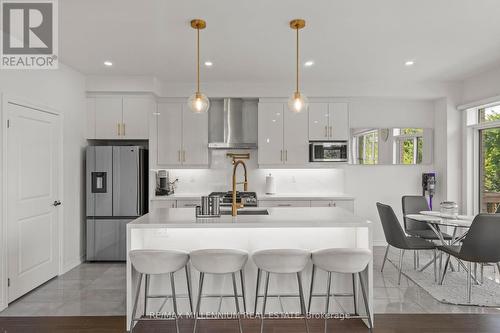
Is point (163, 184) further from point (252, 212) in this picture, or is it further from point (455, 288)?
point (455, 288)

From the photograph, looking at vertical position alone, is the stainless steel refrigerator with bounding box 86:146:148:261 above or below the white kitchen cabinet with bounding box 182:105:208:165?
below

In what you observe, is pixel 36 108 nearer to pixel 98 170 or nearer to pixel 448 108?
pixel 98 170

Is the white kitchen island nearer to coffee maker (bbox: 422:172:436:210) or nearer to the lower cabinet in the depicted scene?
the lower cabinet

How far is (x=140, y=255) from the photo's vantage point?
2.48 metres

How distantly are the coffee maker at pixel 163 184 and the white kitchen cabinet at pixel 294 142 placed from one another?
196 centimetres

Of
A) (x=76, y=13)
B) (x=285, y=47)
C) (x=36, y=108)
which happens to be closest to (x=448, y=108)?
(x=285, y=47)

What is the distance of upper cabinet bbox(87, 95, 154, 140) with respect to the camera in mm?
4961

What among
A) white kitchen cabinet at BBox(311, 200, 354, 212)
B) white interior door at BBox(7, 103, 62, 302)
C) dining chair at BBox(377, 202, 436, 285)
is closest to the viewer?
white interior door at BBox(7, 103, 62, 302)

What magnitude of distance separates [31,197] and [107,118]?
1.70 metres

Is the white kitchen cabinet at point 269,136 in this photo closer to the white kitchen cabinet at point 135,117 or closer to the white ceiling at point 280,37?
the white ceiling at point 280,37

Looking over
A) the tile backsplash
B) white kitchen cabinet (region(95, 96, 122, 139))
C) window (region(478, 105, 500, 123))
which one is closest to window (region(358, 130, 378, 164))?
the tile backsplash

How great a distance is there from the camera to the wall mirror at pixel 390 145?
18.5 feet

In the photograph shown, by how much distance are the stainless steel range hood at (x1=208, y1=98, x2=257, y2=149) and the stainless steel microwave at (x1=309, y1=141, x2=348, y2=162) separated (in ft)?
3.12

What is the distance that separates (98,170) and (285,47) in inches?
122
